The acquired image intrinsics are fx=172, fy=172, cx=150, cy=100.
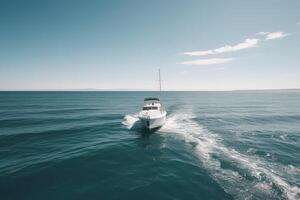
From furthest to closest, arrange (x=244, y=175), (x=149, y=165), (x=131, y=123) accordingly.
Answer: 1. (x=131, y=123)
2. (x=149, y=165)
3. (x=244, y=175)

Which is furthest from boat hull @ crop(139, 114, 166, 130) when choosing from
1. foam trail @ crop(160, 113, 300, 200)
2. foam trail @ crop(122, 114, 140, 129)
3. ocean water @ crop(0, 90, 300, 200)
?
foam trail @ crop(160, 113, 300, 200)

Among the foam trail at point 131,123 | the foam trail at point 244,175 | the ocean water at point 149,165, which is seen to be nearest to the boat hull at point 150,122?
the ocean water at point 149,165

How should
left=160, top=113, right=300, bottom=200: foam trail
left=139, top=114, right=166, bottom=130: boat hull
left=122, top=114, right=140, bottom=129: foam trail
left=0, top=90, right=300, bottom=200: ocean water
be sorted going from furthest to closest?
1. left=122, top=114, right=140, bottom=129: foam trail
2. left=139, top=114, right=166, bottom=130: boat hull
3. left=0, top=90, right=300, bottom=200: ocean water
4. left=160, top=113, right=300, bottom=200: foam trail

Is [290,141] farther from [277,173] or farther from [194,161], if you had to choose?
[194,161]

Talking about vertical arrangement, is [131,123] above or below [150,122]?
below

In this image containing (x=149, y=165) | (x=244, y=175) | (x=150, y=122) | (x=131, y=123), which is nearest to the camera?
(x=244, y=175)

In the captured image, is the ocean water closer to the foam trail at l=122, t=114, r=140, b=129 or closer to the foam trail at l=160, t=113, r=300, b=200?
the foam trail at l=160, t=113, r=300, b=200

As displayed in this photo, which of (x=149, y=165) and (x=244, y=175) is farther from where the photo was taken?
(x=149, y=165)

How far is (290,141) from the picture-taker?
24.2 meters

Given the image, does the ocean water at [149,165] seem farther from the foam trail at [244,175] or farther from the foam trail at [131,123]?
the foam trail at [131,123]

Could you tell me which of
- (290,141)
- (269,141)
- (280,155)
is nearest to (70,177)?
(280,155)

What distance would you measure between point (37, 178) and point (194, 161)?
14.2 m

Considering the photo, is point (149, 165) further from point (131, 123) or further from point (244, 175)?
point (131, 123)

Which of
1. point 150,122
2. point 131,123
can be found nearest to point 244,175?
point 150,122
